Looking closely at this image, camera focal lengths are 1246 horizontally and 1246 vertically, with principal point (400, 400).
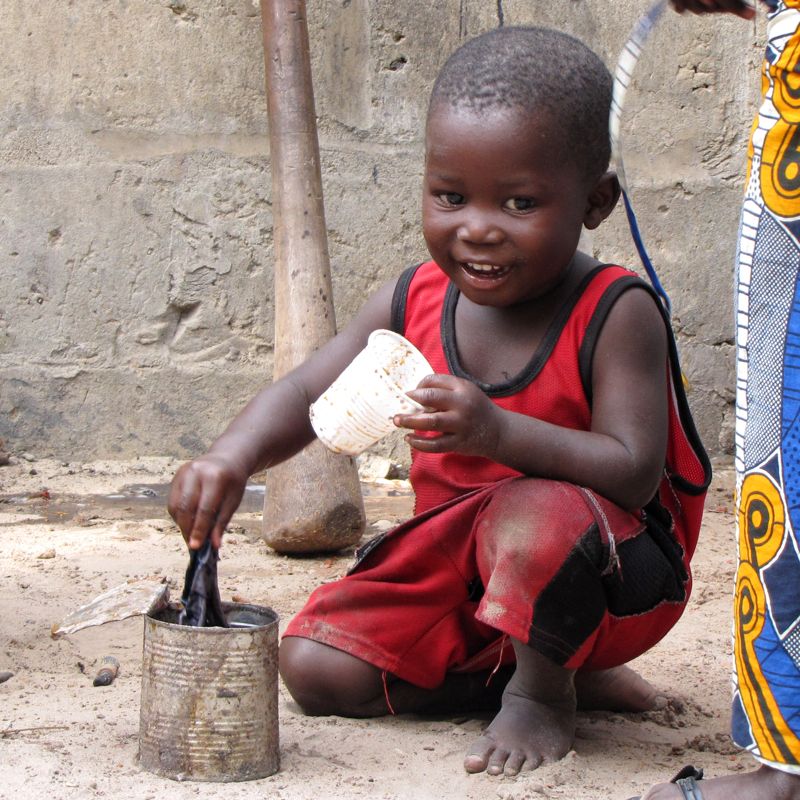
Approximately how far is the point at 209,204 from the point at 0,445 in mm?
1040

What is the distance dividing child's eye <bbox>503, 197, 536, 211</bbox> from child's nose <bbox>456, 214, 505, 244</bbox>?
4 cm

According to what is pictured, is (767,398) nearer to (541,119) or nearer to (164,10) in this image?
(541,119)

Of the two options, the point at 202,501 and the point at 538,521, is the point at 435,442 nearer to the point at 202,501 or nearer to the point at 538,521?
the point at 538,521

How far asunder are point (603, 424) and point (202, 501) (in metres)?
0.64

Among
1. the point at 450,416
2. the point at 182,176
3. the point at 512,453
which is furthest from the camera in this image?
the point at 182,176

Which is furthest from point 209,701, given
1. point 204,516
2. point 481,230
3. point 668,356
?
point 668,356

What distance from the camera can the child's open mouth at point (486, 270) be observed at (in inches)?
77.3

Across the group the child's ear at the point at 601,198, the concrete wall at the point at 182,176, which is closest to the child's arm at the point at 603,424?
the child's ear at the point at 601,198

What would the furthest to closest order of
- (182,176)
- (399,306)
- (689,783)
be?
(182,176) → (399,306) → (689,783)

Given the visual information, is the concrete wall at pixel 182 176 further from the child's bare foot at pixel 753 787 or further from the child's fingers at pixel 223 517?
the child's bare foot at pixel 753 787

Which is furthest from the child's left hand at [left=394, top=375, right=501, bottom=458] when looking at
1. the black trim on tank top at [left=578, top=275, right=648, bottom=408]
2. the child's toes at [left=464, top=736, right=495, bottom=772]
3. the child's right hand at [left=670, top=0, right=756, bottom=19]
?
the child's right hand at [left=670, top=0, right=756, bottom=19]

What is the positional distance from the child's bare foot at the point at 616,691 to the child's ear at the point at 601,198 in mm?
813

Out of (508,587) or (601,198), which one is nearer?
(508,587)

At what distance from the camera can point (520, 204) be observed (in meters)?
1.95
